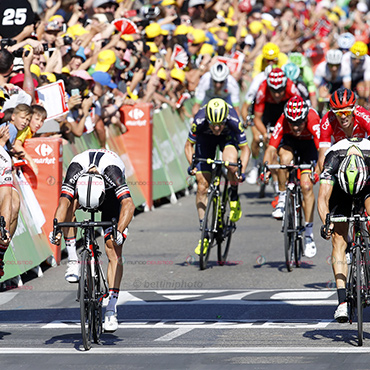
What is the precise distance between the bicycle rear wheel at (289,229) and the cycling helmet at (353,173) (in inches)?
139

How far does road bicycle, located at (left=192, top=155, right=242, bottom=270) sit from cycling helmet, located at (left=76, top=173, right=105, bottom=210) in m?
4.05

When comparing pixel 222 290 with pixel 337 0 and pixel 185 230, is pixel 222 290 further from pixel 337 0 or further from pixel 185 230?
pixel 337 0

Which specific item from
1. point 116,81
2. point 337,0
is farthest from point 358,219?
point 337,0

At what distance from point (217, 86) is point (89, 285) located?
831cm

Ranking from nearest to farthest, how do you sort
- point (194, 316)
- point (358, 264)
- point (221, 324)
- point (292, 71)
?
point (358, 264) → point (221, 324) → point (194, 316) → point (292, 71)

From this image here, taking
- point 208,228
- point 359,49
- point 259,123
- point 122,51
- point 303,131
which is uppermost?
point 359,49

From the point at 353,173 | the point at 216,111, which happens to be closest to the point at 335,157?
the point at 353,173

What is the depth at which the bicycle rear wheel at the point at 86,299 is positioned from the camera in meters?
8.34

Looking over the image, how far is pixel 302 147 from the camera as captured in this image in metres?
13.2

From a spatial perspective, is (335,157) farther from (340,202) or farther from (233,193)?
(233,193)

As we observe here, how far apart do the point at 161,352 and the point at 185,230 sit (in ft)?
24.7

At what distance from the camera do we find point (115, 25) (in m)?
17.4

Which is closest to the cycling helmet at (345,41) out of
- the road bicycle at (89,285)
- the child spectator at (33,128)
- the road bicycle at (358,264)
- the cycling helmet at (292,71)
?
the cycling helmet at (292,71)

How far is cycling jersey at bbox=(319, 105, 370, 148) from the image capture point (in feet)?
35.3
